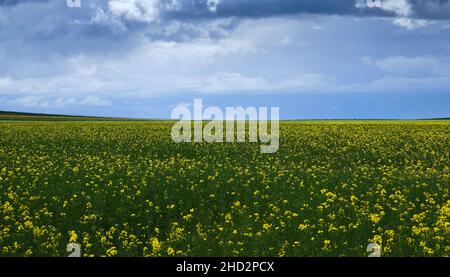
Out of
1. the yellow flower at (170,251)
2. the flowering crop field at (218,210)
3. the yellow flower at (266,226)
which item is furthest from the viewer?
the yellow flower at (266,226)

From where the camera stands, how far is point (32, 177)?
19000 millimetres

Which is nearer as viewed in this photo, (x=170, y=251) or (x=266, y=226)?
(x=170, y=251)

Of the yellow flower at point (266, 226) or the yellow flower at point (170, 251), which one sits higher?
the yellow flower at point (266, 226)

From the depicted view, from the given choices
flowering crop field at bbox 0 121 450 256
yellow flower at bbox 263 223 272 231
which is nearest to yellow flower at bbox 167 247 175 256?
flowering crop field at bbox 0 121 450 256

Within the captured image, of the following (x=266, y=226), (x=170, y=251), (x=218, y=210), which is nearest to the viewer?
(x=170, y=251)

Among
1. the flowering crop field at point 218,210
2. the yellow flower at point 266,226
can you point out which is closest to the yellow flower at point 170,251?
the flowering crop field at point 218,210

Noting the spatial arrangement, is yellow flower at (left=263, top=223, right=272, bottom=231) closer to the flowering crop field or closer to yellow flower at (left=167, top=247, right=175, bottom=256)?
the flowering crop field

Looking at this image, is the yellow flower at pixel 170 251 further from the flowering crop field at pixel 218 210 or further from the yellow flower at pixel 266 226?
the yellow flower at pixel 266 226

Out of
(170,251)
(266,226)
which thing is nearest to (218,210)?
(266,226)

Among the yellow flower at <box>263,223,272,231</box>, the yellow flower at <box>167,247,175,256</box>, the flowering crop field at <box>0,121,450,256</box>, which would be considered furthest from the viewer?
the yellow flower at <box>263,223,272,231</box>

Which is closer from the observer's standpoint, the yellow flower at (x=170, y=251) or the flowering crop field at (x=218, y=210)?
the yellow flower at (x=170, y=251)

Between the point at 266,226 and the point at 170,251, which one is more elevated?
the point at 266,226

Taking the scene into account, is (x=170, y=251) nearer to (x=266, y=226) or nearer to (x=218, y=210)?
(x=266, y=226)

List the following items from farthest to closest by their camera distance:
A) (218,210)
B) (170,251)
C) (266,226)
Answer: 1. (218,210)
2. (266,226)
3. (170,251)
